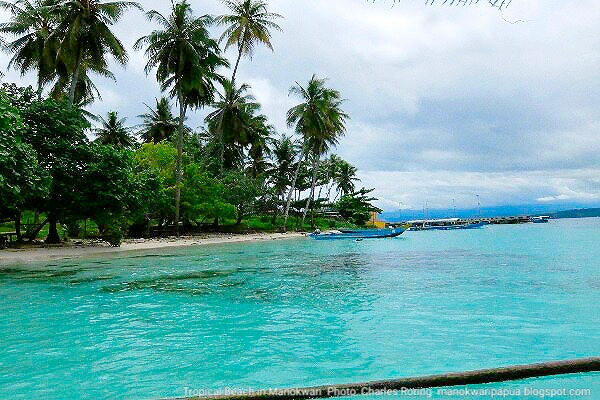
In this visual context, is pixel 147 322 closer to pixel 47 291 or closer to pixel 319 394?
pixel 47 291

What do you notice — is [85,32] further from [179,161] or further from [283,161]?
[283,161]

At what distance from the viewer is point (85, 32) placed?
76.7ft

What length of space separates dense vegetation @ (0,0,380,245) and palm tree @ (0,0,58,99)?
7 cm

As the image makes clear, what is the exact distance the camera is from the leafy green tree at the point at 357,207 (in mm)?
55469

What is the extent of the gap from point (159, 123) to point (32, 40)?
2010 centimetres

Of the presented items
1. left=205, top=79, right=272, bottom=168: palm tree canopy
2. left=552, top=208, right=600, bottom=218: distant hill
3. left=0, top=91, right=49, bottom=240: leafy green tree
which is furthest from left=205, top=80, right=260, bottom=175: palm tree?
left=552, top=208, right=600, bottom=218: distant hill

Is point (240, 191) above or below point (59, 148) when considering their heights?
below

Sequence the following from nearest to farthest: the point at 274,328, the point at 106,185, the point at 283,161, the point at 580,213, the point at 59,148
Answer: the point at 274,328
the point at 59,148
the point at 106,185
the point at 283,161
the point at 580,213

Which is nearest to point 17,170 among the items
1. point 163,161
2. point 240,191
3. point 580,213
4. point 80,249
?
point 80,249

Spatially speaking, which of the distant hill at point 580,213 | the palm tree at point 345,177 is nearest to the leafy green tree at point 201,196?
the palm tree at point 345,177

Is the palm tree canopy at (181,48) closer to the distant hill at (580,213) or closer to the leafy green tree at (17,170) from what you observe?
the leafy green tree at (17,170)

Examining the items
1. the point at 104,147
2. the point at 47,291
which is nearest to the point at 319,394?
the point at 47,291

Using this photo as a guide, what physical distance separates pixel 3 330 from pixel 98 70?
22.5 meters

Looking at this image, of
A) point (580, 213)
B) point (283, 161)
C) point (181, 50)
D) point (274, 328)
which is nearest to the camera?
point (274, 328)
